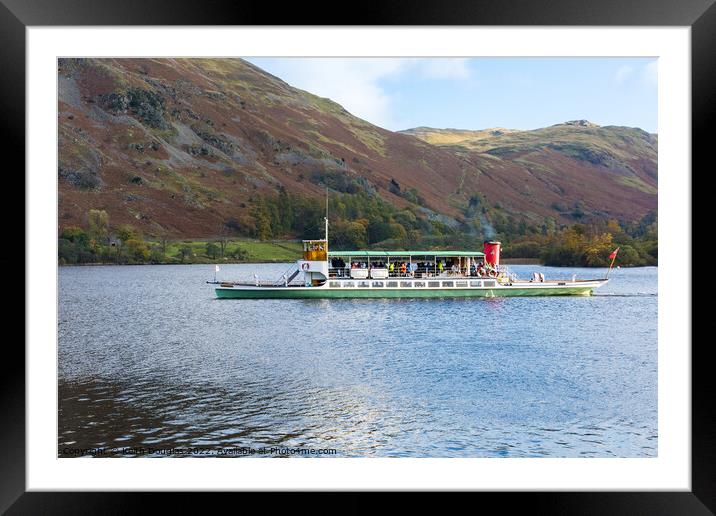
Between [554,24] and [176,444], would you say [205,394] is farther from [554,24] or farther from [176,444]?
[554,24]

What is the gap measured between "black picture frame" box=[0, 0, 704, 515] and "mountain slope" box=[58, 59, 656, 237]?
80.2m

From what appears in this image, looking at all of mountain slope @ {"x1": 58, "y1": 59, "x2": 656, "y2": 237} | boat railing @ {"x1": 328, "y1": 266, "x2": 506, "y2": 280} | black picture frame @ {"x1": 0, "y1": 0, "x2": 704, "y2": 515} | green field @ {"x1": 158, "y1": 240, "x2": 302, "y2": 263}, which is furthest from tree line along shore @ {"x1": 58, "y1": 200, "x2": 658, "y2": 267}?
black picture frame @ {"x1": 0, "y1": 0, "x2": 704, "y2": 515}

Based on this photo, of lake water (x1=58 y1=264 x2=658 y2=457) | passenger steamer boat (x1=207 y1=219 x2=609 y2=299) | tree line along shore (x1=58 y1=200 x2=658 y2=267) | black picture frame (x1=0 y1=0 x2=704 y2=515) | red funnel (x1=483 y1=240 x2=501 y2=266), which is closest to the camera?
black picture frame (x1=0 y1=0 x2=704 y2=515)

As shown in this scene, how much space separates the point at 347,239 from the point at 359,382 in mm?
68259

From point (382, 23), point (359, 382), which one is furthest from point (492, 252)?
point (382, 23)

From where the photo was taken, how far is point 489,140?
130875 millimetres

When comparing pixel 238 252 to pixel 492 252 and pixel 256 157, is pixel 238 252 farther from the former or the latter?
pixel 492 252

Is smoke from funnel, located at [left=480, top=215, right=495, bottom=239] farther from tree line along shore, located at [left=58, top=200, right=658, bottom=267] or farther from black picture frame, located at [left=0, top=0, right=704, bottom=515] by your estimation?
black picture frame, located at [left=0, top=0, right=704, bottom=515]

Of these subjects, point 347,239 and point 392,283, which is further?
point 347,239

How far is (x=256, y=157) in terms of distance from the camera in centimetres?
10712

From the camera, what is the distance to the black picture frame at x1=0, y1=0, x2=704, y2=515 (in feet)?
13.7
